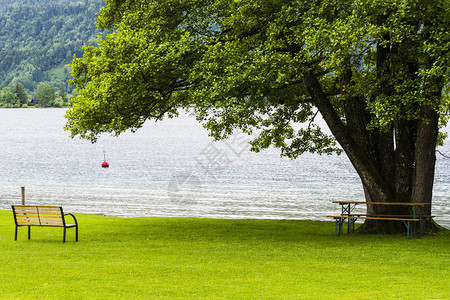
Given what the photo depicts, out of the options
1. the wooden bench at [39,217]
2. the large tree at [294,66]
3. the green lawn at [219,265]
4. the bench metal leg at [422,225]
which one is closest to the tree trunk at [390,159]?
the large tree at [294,66]

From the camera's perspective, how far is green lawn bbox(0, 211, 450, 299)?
324 inches

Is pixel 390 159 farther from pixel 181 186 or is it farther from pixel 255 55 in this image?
pixel 181 186

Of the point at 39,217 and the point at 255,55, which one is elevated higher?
the point at 255,55

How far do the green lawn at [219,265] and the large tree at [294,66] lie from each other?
2759mm

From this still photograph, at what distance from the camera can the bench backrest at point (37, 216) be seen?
1316 cm

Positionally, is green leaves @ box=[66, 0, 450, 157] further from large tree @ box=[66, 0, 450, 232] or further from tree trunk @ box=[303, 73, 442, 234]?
tree trunk @ box=[303, 73, 442, 234]

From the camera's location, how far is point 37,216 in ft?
43.8

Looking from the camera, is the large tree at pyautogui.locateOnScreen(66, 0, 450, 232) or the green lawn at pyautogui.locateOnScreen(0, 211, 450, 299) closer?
the green lawn at pyautogui.locateOnScreen(0, 211, 450, 299)

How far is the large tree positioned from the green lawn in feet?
9.05

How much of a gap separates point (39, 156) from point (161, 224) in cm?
6712

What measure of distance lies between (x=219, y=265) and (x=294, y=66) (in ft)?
21.3

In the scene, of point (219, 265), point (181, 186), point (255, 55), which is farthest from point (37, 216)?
point (181, 186)

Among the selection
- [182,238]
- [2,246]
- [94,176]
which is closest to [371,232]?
[182,238]

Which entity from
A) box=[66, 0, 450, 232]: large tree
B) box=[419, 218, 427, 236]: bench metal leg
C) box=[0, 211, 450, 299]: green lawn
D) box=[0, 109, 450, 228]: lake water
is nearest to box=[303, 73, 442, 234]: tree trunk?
box=[66, 0, 450, 232]: large tree
